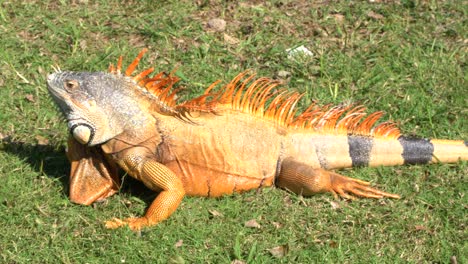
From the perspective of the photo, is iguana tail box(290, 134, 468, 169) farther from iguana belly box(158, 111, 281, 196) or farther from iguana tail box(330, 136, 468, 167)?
iguana belly box(158, 111, 281, 196)

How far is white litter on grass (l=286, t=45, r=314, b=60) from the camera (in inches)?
297

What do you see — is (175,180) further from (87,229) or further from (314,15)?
(314,15)

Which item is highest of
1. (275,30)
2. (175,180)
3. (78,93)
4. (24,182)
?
(275,30)

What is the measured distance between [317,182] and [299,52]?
2.22 meters

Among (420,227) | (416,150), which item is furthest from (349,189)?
(416,150)

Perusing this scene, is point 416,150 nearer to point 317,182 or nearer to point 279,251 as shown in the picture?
point 317,182

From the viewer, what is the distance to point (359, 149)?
238 inches

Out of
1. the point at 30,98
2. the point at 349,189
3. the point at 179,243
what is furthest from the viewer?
the point at 30,98

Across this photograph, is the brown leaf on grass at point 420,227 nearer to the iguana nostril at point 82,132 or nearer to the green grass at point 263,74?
the green grass at point 263,74

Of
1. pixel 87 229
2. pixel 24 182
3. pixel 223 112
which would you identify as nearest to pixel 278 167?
pixel 223 112

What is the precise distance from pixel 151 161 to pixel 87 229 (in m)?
0.64

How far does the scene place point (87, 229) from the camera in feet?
17.3

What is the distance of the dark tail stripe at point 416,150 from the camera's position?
6121mm

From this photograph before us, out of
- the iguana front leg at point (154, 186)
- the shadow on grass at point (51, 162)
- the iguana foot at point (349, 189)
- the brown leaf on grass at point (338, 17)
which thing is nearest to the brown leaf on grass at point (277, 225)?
the iguana foot at point (349, 189)
